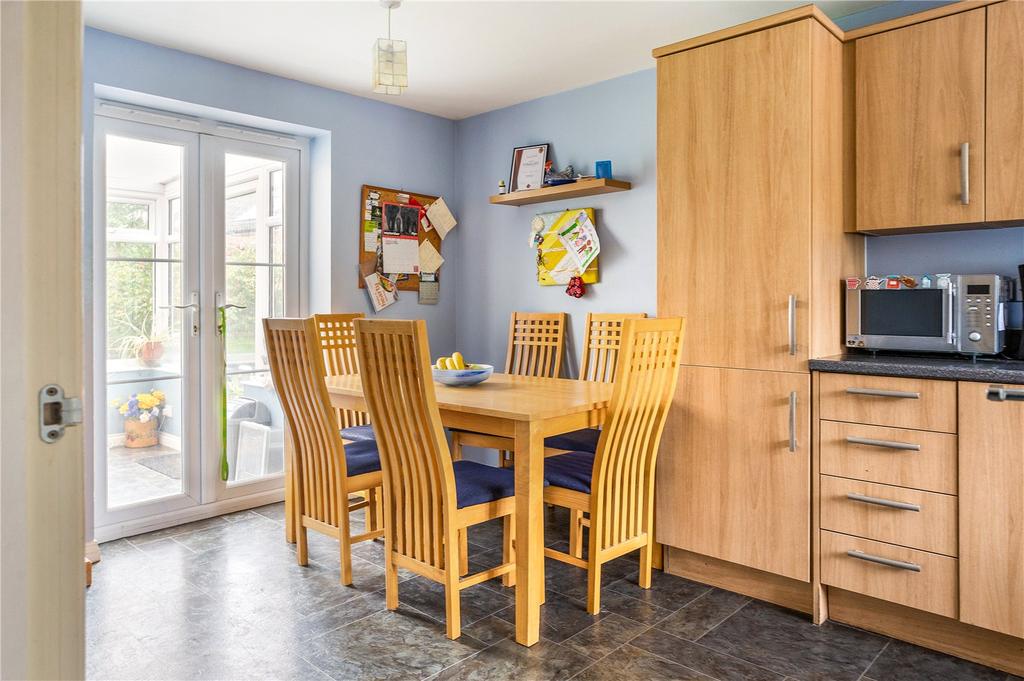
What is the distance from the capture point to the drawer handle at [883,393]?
7.31 feet

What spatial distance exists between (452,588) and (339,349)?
1.73 metres

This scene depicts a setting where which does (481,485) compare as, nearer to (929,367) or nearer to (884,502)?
(884,502)

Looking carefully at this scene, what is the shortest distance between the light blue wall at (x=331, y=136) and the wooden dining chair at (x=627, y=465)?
2032 mm

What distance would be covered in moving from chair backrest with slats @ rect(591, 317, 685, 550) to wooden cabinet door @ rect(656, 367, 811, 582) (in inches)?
6.0

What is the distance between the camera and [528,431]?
2258 millimetres

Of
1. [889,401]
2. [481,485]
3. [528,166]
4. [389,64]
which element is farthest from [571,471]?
[528,166]

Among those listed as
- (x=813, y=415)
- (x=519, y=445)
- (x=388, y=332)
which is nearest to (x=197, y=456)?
(x=388, y=332)

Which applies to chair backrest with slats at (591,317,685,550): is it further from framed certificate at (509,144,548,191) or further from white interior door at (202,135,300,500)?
white interior door at (202,135,300,500)

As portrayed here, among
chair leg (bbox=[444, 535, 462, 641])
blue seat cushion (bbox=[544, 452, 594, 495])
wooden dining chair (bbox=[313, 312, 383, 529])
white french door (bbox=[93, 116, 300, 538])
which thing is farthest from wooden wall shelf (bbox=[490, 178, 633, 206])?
chair leg (bbox=[444, 535, 462, 641])

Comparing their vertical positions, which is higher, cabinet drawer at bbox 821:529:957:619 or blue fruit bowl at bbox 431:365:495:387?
blue fruit bowl at bbox 431:365:495:387

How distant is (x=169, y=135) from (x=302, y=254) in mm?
932

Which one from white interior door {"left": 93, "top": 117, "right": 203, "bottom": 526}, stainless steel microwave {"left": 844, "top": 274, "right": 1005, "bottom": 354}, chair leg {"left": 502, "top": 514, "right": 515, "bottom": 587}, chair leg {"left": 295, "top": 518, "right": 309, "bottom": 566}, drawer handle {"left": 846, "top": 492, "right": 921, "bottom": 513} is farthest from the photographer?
white interior door {"left": 93, "top": 117, "right": 203, "bottom": 526}

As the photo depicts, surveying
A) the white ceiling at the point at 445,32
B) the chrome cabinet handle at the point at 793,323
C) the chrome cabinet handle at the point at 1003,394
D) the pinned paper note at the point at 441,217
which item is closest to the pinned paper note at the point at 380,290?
the pinned paper note at the point at 441,217

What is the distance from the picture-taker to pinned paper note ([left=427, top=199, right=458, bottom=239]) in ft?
15.0
